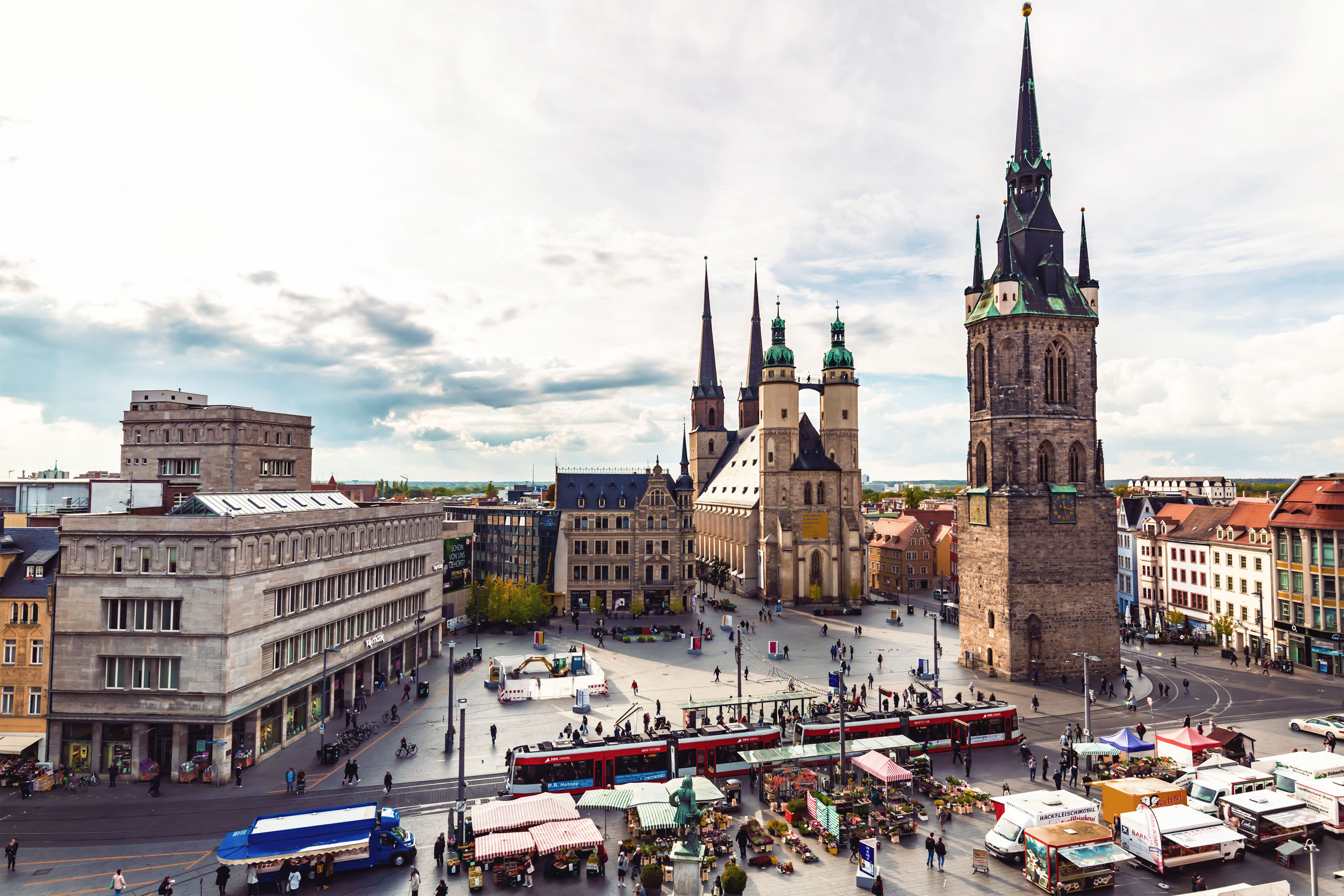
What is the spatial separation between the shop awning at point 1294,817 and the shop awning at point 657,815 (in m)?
22.4

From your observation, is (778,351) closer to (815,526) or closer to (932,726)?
(815,526)

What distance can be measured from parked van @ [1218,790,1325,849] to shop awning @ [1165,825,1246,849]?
2.12 metres

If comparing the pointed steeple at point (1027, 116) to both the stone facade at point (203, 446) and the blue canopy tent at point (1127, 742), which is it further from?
the stone facade at point (203, 446)

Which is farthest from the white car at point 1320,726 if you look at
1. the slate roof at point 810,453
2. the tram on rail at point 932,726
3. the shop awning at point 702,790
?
the slate roof at point 810,453

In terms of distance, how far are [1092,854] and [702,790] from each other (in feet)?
45.2

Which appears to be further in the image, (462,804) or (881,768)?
(881,768)

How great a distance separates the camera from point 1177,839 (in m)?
27.1

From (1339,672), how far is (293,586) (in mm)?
70745

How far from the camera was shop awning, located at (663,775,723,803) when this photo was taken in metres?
29.8

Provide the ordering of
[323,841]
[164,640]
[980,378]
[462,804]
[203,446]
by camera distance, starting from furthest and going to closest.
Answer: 1. [203,446]
2. [980,378]
3. [164,640]
4. [462,804]
5. [323,841]

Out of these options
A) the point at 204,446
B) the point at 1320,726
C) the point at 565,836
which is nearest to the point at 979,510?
the point at 1320,726

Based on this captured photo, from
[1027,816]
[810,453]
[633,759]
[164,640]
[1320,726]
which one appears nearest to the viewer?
[1027,816]

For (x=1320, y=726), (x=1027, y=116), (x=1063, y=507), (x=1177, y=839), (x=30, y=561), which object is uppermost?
(x=1027, y=116)

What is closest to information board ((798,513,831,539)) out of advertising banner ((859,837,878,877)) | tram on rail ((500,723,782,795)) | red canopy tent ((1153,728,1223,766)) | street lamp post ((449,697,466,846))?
red canopy tent ((1153,728,1223,766))
